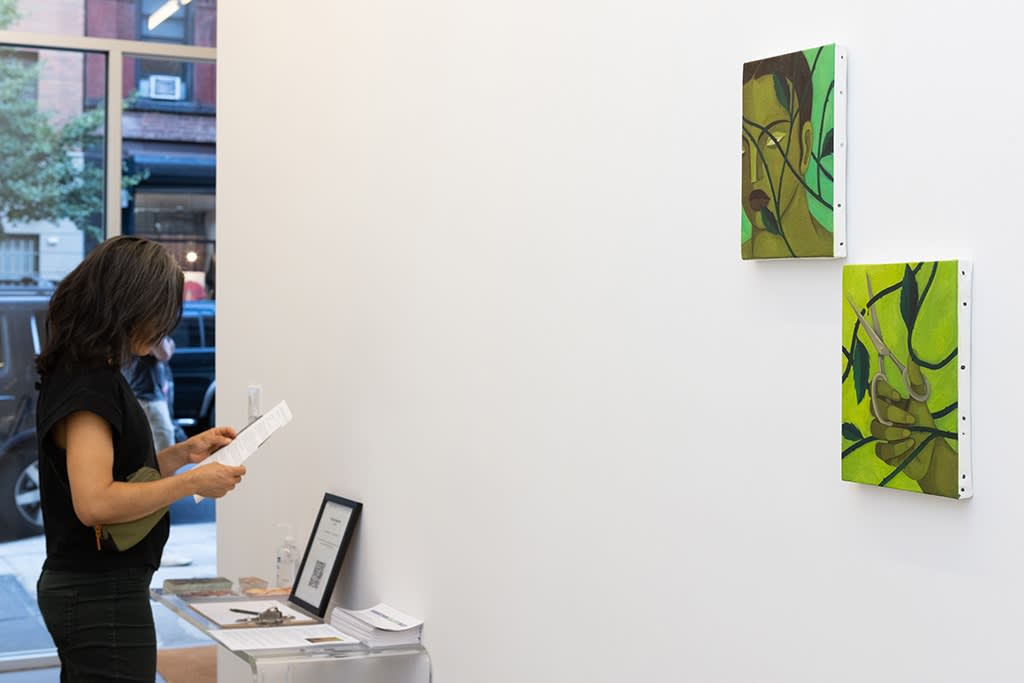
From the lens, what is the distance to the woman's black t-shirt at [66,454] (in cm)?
230

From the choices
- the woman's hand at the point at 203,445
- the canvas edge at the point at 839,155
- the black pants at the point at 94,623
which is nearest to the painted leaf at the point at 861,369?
the canvas edge at the point at 839,155

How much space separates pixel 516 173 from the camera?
2.37 m

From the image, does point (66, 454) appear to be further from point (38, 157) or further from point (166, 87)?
point (166, 87)

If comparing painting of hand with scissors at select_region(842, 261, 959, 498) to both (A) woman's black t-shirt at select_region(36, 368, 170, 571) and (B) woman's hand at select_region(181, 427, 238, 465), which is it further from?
(B) woman's hand at select_region(181, 427, 238, 465)

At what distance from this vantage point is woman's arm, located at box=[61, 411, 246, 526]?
227 centimetres

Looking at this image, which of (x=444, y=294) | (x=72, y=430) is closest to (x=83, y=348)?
(x=72, y=430)

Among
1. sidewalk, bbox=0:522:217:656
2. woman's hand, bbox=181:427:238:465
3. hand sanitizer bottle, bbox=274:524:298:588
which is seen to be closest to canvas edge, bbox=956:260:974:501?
woman's hand, bbox=181:427:238:465

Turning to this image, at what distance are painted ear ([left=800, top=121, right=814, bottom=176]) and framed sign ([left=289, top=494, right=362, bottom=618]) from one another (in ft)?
5.62

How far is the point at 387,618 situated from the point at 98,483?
80 cm

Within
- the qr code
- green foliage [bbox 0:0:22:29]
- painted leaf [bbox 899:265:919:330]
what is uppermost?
green foliage [bbox 0:0:22:29]

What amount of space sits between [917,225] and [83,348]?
157 cm

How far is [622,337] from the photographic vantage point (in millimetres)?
2047

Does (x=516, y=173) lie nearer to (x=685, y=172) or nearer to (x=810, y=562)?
(x=685, y=172)

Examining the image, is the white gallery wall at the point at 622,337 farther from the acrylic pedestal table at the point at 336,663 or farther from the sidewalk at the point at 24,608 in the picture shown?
the sidewalk at the point at 24,608
